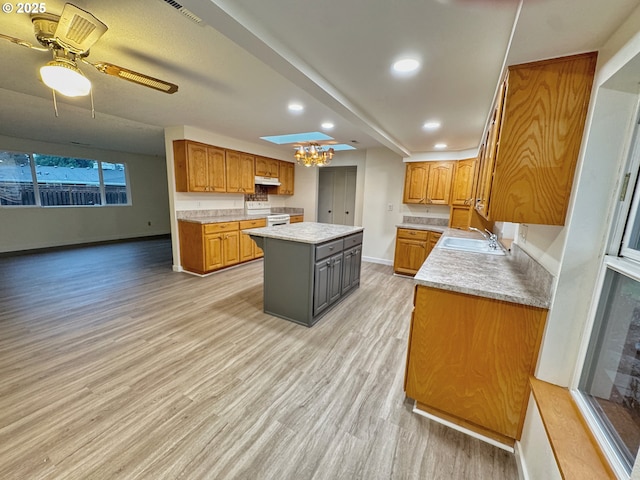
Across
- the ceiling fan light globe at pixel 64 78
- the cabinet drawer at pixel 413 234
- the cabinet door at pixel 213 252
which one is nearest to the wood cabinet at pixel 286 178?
the cabinet door at pixel 213 252

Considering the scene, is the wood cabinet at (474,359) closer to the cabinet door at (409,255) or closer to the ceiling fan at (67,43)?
the ceiling fan at (67,43)

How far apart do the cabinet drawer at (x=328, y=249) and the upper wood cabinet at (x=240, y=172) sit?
2778 millimetres

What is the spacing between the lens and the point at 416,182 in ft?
15.8

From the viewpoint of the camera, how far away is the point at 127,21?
5.04 feet

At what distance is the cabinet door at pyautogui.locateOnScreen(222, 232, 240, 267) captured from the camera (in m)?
4.55

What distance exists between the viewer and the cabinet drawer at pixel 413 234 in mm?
4406

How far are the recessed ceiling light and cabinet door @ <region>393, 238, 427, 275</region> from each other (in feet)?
10.1

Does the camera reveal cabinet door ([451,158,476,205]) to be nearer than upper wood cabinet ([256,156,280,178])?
Yes

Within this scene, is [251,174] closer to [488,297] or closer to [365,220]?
[365,220]

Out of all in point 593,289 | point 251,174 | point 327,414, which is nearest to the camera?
point 593,289

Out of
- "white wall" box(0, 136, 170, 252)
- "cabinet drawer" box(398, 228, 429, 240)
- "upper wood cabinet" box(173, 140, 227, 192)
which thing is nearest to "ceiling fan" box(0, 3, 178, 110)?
"upper wood cabinet" box(173, 140, 227, 192)

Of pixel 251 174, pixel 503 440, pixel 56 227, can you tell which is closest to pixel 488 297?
pixel 503 440

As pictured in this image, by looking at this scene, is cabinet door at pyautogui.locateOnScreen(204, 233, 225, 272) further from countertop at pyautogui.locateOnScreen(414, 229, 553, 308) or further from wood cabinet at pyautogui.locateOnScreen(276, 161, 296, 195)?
countertop at pyautogui.locateOnScreen(414, 229, 553, 308)

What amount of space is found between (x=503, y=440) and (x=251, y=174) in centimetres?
517
